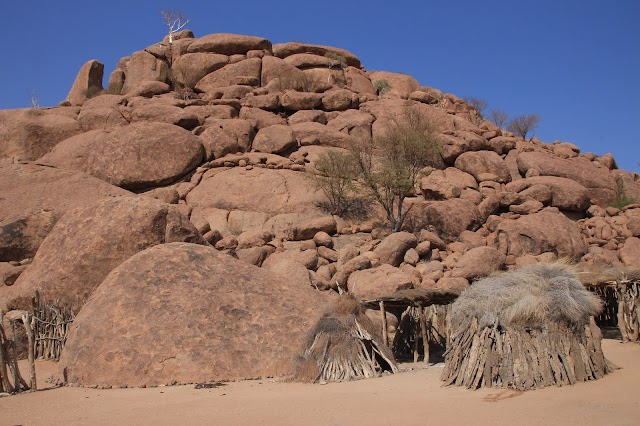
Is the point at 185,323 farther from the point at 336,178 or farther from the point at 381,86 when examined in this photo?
the point at 381,86

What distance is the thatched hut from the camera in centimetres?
837

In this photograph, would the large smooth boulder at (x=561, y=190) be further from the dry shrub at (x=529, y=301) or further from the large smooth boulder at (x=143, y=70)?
the large smooth boulder at (x=143, y=70)

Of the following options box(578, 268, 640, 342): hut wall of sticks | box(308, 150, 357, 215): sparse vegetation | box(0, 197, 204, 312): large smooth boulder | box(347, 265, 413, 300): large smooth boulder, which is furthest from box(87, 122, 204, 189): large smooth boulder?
box(578, 268, 640, 342): hut wall of sticks

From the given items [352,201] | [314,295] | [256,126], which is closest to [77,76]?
[256,126]

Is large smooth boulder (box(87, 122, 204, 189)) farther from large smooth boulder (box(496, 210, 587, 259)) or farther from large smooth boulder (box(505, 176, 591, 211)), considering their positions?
large smooth boulder (box(505, 176, 591, 211))

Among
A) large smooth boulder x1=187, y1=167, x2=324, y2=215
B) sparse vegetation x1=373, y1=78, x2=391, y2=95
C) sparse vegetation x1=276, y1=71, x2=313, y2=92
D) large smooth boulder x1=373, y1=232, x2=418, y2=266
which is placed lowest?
large smooth boulder x1=373, y1=232, x2=418, y2=266

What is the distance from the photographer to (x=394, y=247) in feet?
60.2

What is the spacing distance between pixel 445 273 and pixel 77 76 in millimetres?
24125

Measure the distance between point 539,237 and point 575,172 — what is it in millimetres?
7155

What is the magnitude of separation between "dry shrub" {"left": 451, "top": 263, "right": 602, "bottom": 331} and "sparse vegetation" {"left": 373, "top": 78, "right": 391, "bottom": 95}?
24.5 metres

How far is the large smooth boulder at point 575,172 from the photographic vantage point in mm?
25219

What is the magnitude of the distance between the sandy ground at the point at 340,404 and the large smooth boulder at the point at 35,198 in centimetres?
767

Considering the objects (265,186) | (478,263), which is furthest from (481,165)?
(265,186)

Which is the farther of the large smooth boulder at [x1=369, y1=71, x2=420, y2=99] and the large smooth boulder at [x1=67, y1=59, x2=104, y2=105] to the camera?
the large smooth boulder at [x1=369, y1=71, x2=420, y2=99]
